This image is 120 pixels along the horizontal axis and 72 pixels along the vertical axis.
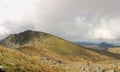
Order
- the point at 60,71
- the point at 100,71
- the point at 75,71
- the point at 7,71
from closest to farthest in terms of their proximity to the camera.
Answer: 1. the point at 7,71
2. the point at 60,71
3. the point at 75,71
4. the point at 100,71

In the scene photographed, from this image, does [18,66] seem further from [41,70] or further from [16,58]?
[41,70]

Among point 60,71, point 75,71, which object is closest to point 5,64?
point 60,71

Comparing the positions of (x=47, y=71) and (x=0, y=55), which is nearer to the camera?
(x=0, y=55)

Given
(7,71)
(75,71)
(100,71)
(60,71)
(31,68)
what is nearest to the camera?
(7,71)

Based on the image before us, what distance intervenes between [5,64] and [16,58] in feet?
12.3

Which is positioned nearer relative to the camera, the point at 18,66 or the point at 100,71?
the point at 18,66

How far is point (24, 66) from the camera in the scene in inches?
1023

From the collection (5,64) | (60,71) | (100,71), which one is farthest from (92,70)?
(5,64)

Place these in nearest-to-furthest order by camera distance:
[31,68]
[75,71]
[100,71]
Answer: [31,68]
[75,71]
[100,71]

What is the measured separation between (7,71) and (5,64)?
1487 mm

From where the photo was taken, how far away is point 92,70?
82.8 metres

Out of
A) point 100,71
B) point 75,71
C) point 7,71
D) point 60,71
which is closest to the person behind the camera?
point 7,71

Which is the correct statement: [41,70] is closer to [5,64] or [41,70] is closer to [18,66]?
[18,66]

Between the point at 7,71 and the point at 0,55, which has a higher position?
the point at 0,55
